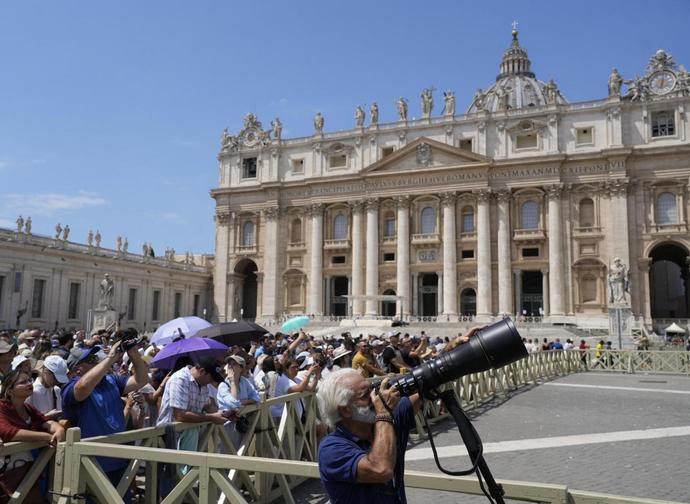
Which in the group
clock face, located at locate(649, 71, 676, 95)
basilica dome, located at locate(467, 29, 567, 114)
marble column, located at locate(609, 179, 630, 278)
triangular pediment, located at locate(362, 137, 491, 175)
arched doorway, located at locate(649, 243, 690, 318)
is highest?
basilica dome, located at locate(467, 29, 567, 114)

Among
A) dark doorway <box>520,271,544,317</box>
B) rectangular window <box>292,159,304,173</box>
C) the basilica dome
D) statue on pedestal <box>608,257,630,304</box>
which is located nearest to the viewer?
statue on pedestal <box>608,257,630,304</box>

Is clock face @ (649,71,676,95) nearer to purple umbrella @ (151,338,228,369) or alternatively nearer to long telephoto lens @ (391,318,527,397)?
purple umbrella @ (151,338,228,369)

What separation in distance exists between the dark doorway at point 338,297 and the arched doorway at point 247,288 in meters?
9.23

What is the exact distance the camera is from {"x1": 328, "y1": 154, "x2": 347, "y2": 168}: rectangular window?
174 feet

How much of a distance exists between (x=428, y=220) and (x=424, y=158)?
17.8 feet

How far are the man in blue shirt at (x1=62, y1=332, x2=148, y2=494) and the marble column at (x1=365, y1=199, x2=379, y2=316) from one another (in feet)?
144

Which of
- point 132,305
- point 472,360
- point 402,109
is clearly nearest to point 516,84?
point 402,109

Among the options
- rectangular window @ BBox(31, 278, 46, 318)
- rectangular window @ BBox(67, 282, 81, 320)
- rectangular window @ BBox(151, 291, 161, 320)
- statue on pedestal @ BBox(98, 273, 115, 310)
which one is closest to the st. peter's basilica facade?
rectangular window @ BBox(151, 291, 161, 320)

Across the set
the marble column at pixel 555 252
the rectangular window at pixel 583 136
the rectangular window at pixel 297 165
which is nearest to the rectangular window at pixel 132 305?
the rectangular window at pixel 297 165

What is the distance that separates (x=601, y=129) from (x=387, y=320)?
22.9m

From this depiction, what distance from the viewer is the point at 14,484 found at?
180 inches

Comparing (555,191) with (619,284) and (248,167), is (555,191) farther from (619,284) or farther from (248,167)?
(248,167)

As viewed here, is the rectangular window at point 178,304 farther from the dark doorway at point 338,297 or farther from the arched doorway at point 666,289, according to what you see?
the arched doorway at point 666,289

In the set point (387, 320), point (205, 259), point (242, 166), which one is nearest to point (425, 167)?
point (387, 320)
